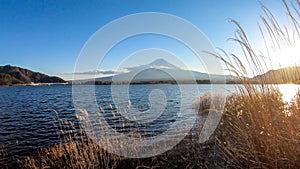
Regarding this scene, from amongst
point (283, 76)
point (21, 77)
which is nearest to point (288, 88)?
point (283, 76)

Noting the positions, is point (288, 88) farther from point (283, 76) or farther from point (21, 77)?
point (21, 77)

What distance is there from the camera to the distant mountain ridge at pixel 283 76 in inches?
132

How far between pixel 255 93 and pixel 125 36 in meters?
4.36

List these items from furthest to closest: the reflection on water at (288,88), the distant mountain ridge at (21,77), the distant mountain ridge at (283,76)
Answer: the distant mountain ridge at (21,77)
the reflection on water at (288,88)
the distant mountain ridge at (283,76)

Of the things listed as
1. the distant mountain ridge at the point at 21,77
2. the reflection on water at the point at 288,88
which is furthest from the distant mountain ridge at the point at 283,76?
the distant mountain ridge at the point at 21,77

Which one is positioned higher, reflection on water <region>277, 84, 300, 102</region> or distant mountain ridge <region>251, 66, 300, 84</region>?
distant mountain ridge <region>251, 66, 300, 84</region>

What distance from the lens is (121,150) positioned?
611cm

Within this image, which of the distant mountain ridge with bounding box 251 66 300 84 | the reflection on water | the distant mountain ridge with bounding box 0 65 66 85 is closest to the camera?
the distant mountain ridge with bounding box 251 66 300 84

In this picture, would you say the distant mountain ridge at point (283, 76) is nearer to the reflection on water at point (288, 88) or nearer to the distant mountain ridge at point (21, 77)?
the reflection on water at point (288, 88)

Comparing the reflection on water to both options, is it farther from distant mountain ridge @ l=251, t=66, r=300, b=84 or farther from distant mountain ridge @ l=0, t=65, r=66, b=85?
distant mountain ridge @ l=0, t=65, r=66, b=85

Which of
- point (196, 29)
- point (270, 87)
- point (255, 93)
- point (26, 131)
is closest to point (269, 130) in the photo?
point (255, 93)

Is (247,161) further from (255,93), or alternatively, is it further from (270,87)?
(270,87)

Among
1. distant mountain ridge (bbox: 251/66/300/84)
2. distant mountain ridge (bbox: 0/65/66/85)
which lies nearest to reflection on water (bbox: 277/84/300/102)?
distant mountain ridge (bbox: 251/66/300/84)

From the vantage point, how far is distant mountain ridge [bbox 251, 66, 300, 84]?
3.35 m
